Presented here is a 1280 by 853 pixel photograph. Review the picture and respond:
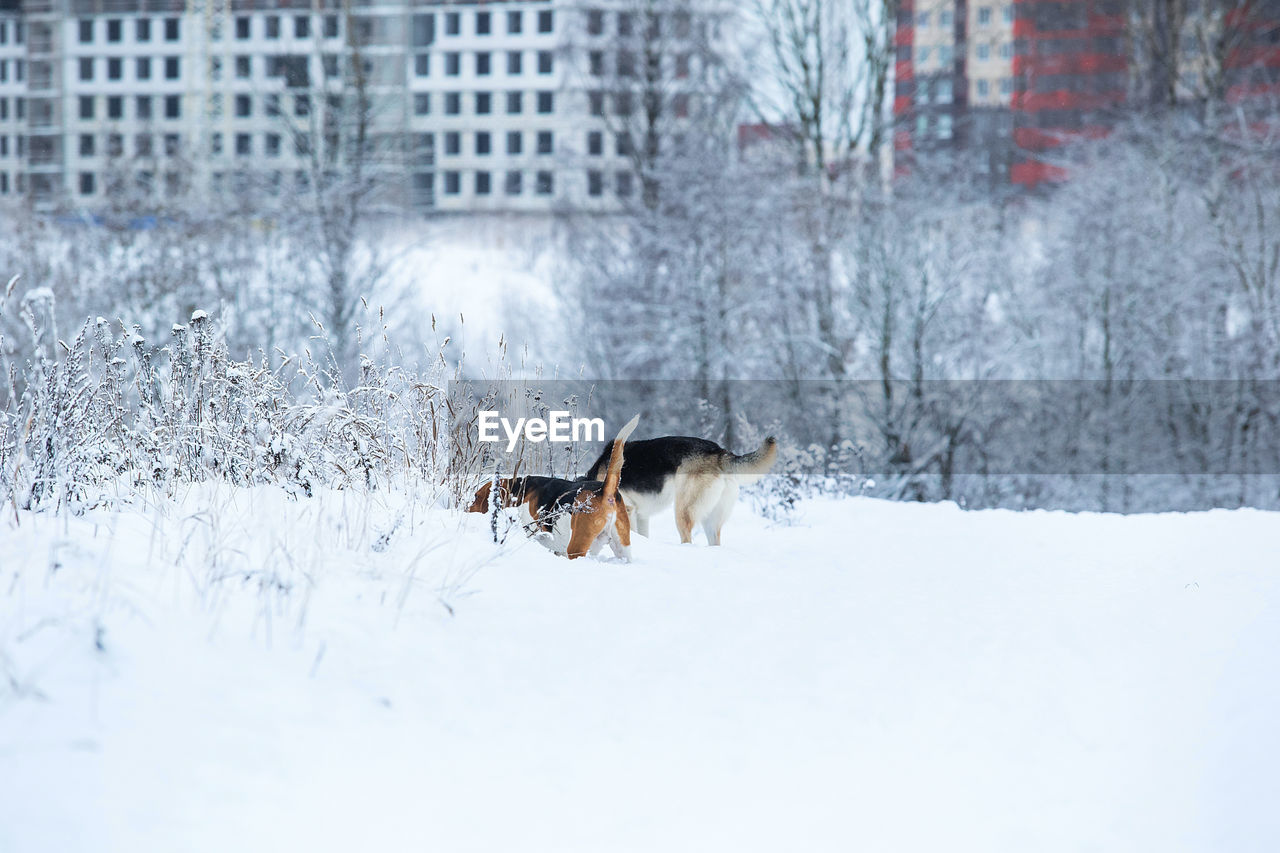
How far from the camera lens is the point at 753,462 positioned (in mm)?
6645

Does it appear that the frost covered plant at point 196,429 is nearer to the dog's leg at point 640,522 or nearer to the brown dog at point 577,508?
the brown dog at point 577,508

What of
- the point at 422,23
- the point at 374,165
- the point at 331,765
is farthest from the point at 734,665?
the point at 422,23

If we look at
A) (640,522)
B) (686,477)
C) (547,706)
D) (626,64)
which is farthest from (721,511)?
(626,64)

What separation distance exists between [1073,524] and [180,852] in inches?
321

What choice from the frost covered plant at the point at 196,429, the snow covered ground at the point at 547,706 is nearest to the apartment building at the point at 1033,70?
the frost covered plant at the point at 196,429

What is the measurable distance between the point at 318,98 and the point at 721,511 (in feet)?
50.4

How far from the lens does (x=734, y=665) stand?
379cm

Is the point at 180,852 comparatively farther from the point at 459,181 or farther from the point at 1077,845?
the point at 459,181

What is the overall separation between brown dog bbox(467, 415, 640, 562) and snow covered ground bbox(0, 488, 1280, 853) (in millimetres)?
191

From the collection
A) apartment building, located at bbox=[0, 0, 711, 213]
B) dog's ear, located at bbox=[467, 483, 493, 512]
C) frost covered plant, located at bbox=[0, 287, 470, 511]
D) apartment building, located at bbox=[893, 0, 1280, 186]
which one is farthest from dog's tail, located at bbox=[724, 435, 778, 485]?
apartment building, located at bbox=[893, 0, 1280, 186]

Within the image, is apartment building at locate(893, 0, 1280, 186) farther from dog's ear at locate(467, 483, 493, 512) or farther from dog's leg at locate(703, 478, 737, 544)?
dog's ear at locate(467, 483, 493, 512)

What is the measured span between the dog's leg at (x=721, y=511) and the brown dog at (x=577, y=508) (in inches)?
60.3

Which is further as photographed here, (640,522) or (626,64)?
(626,64)

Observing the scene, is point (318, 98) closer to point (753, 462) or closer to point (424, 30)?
point (753, 462)
